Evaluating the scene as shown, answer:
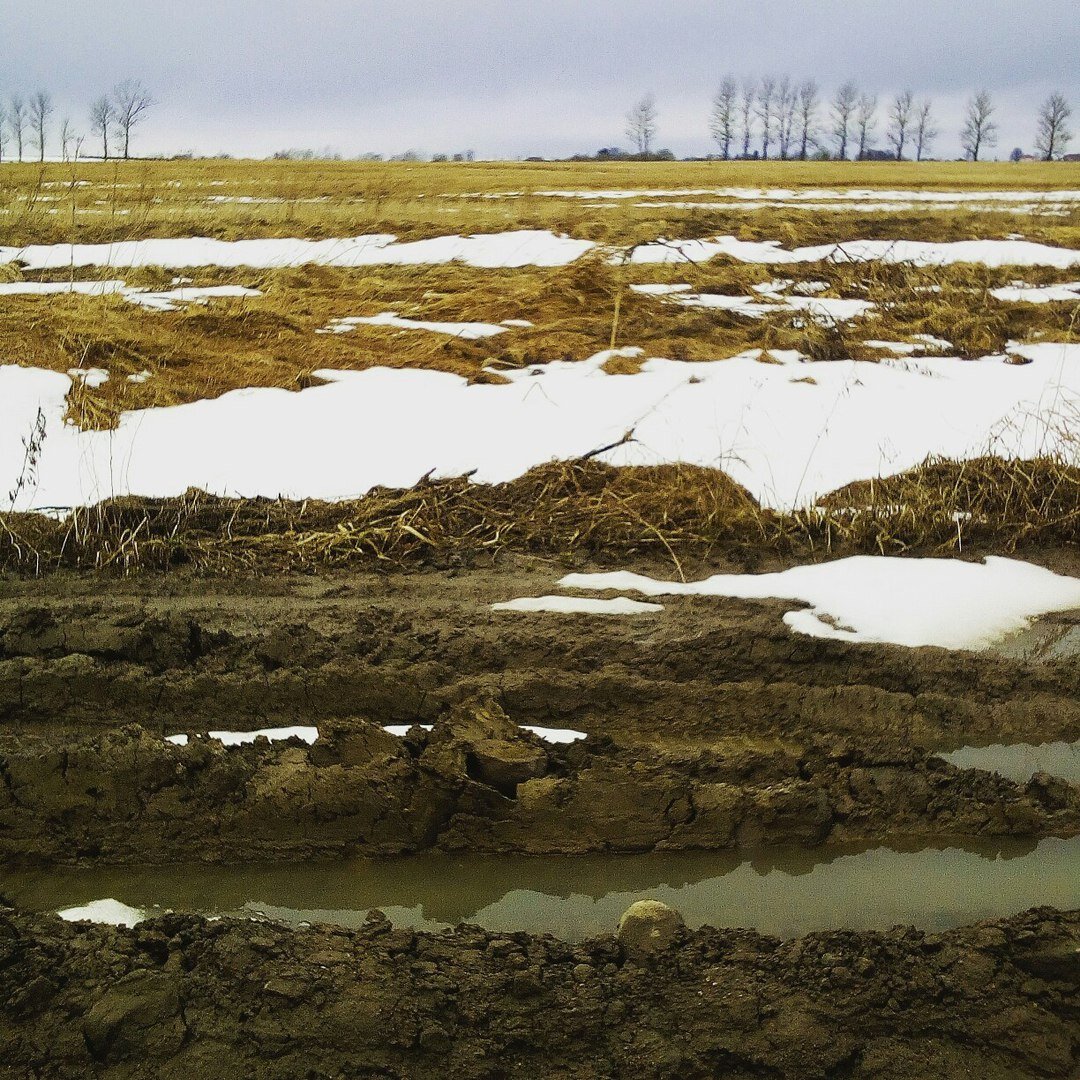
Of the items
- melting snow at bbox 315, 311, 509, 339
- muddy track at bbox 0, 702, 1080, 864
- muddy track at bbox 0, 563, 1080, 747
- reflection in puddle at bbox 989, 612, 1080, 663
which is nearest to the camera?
muddy track at bbox 0, 702, 1080, 864

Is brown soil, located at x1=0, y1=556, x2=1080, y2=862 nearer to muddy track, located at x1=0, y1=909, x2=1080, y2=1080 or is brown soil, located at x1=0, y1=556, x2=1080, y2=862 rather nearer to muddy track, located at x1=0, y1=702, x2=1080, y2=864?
muddy track, located at x1=0, y1=702, x2=1080, y2=864

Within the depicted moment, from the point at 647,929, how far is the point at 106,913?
1.77 meters

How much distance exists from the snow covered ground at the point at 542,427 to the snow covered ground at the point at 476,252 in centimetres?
323

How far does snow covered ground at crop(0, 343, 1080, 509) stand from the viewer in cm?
652

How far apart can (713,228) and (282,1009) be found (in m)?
12.2

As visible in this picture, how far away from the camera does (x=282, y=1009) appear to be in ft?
8.70

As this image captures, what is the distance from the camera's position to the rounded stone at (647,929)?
2.82 m

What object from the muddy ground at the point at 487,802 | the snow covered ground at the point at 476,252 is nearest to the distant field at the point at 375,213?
the snow covered ground at the point at 476,252

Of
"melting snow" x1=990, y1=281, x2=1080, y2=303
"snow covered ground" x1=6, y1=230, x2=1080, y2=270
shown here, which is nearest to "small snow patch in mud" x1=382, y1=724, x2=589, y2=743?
"snow covered ground" x1=6, y1=230, x2=1080, y2=270

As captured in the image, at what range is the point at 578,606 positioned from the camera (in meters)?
5.00

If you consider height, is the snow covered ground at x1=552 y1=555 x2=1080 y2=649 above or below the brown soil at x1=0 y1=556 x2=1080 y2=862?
above

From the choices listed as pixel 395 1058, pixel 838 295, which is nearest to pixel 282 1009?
pixel 395 1058

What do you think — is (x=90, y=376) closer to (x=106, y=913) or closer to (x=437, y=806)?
(x=106, y=913)

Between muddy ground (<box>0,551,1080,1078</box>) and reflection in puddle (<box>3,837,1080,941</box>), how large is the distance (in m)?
0.08
